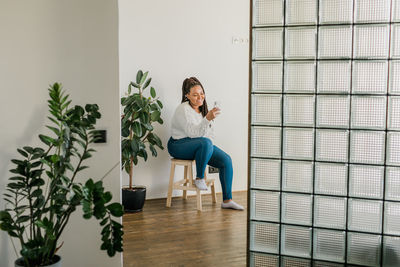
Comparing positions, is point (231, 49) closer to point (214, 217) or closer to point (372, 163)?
point (214, 217)

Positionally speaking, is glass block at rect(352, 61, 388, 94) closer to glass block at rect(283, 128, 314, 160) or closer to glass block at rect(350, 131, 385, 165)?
glass block at rect(350, 131, 385, 165)

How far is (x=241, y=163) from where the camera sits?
5871 millimetres

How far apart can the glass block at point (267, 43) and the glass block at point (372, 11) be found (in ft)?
1.49

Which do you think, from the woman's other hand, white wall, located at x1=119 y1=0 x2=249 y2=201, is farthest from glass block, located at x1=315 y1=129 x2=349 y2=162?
white wall, located at x1=119 y1=0 x2=249 y2=201

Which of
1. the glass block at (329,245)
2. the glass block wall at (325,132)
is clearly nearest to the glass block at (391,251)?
the glass block wall at (325,132)

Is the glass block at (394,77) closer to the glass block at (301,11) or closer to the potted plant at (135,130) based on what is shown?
the glass block at (301,11)

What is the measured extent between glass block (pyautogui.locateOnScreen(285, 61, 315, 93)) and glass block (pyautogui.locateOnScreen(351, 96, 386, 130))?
0.27 meters

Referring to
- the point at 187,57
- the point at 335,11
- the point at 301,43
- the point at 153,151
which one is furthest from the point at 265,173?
the point at 187,57

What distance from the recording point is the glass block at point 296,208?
285 centimetres

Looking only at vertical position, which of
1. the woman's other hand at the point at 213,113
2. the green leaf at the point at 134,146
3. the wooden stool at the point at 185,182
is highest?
the woman's other hand at the point at 213,113

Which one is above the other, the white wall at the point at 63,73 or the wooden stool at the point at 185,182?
the white wall at the point at 63,73

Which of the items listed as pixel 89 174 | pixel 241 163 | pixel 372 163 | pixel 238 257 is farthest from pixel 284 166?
pixel 241 163

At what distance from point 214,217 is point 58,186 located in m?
2.55

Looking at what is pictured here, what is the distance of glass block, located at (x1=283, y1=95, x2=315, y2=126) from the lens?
2809 millimetres
